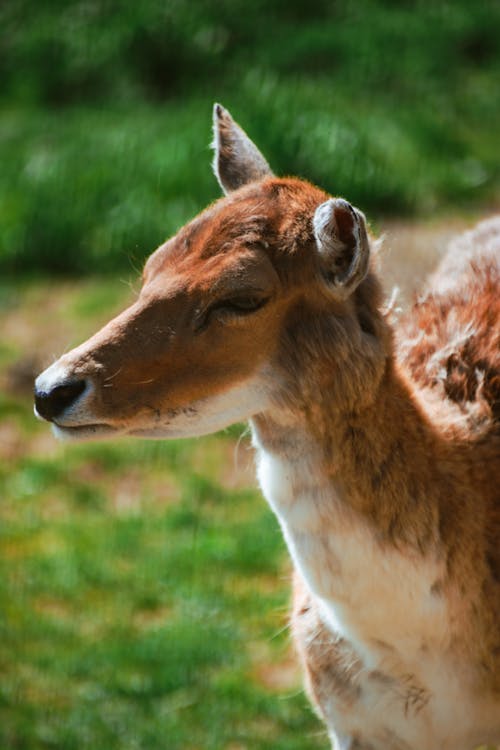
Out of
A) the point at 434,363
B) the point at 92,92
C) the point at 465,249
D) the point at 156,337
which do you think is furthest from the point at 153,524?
the point at 92,92

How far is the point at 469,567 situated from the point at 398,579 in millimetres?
222

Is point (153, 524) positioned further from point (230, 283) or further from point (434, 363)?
point (230, 283)

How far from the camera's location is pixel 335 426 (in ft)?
10.7

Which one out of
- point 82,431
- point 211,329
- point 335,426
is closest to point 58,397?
point 82,431

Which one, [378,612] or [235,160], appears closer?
[378,612]

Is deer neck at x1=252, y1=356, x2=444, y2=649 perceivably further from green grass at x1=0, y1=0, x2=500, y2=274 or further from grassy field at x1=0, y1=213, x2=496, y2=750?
green grass at x1=0, y1=0, x2=500, y2=274

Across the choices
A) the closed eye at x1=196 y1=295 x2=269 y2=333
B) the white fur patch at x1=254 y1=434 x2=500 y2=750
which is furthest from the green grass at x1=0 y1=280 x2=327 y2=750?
the closed eye at x1=196 y1=295 x2=269 y2=333

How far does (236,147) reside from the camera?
12.2ft

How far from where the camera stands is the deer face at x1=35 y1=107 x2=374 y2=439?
314 cm

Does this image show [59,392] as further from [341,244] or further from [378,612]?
[378,612]

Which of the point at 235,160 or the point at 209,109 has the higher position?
the point at 235,160

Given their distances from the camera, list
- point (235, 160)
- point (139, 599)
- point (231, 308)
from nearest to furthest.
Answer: point (231, 308) < point (235, 160) < point (139, 599)

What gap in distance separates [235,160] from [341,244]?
2.11 ft

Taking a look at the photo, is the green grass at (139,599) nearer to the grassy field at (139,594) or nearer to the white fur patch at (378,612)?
the grassy field at (139,594)
